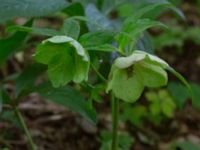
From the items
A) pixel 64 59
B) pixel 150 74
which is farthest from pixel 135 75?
pixel 64 59

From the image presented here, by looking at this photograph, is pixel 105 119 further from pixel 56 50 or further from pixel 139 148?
pixel 56 50

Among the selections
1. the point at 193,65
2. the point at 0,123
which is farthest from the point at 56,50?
the point at 193,65

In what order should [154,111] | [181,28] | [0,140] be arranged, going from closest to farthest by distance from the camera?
[0,140] → [154,111] → [181,28]

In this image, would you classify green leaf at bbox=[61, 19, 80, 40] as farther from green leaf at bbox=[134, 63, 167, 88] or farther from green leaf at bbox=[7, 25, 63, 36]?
green leaf at bbox=[134, 63, 167, 88]

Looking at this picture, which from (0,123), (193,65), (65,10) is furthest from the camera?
(193,65)

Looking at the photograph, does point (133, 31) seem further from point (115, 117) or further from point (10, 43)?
point (10, 43)

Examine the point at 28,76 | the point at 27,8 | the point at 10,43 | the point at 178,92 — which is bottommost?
the point at 178,92
